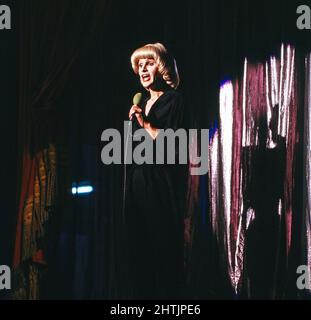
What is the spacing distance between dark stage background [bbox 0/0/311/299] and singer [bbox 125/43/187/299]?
7 centimetres

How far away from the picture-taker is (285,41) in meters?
3.79

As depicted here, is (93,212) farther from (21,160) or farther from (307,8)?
(307,8)

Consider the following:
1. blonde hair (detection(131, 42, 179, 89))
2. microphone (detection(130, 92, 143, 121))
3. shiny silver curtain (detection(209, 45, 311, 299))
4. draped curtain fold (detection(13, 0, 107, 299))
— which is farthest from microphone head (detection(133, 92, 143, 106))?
shiny silver curtain (detection(209, 45, 311, 299))

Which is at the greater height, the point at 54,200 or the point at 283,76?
the point at 283,76

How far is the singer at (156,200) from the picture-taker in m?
3.77

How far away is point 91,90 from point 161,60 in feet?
1.55

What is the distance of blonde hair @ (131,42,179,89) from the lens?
3.87 meters

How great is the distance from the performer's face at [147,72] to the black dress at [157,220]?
0.12m

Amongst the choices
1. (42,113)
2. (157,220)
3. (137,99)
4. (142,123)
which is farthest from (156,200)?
(42,113)

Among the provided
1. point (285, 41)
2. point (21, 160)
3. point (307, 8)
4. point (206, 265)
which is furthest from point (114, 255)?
point (307, 8)

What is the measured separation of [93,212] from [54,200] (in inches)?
10.0

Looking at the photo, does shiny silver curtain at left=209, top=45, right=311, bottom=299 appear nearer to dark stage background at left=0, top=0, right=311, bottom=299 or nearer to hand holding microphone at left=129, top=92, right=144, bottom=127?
dark stage background at left=0, top=0, right=311, bottom=299

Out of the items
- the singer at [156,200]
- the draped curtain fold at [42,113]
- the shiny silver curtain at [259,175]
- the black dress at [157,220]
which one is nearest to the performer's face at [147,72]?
the singer at [156,200]

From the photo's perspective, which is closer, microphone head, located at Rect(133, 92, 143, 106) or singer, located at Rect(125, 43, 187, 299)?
singer, located at Rect(125, 43, 187, 299)
